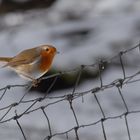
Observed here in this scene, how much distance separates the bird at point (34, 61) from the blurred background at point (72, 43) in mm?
1584

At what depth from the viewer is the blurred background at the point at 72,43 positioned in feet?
16.0

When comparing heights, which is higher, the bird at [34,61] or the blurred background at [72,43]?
the blurred background at [72,43]

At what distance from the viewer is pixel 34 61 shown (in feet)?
9.01

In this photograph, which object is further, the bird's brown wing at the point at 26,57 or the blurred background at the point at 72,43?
the blurred background at the point at 72,43

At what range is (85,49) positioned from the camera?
5.97 m

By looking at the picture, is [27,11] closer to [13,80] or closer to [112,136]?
[13,80]

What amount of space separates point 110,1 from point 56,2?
458 millimetres

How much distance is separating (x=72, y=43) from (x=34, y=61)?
3379 millimetres

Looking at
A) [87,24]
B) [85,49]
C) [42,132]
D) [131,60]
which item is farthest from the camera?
[87,24]

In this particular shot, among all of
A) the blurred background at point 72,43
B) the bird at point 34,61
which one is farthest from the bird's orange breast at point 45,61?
the blurred background at point 72,43

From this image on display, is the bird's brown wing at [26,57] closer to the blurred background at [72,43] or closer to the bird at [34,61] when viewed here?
the bird at [34,61]

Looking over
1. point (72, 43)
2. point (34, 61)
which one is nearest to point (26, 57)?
point (34, 61)

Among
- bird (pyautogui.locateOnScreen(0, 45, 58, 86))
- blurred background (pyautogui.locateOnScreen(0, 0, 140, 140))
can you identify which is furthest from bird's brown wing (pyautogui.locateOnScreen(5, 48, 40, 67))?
blurred background (pyautogui.locateOnScreen(0, 0, 140, 140))

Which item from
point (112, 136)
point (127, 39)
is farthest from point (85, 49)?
point (112, 136)
